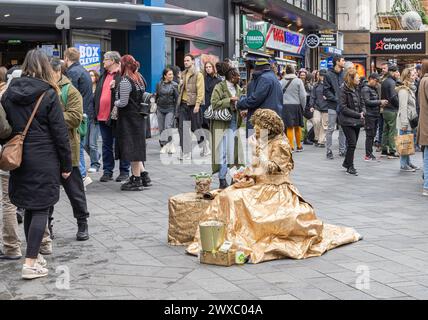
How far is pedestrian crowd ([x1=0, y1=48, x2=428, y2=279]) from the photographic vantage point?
19.4 ft

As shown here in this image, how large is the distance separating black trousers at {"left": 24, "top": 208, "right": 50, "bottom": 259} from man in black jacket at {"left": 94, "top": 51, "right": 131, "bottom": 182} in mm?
4612

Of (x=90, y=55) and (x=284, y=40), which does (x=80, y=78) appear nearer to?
(x=90, y=55)

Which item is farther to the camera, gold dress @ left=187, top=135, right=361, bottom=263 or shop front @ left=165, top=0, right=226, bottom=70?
shop front @ left=165, top=0, right=226, bottom=70

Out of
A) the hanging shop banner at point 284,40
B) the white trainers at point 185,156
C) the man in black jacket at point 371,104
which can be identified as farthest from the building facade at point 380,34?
the white trainers at point 185,156

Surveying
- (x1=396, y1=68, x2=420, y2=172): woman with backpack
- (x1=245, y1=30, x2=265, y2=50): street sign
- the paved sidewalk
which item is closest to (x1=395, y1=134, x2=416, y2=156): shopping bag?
(x1=396, y1=68, x2=420, y2=172): woman with backpack

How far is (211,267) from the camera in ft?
20.3

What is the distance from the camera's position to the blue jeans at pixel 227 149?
10195 mm

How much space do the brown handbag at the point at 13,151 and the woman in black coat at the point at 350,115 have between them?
746 cm

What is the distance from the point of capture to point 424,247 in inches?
274

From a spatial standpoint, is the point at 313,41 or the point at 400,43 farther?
the point at 400,43

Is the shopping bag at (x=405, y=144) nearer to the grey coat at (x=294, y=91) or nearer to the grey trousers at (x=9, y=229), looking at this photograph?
the grey coat at (x=294, y=91)

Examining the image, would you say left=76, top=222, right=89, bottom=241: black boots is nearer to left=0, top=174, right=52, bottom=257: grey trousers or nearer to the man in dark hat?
left=0, top=174, right=52, bottom=257: grey trousers

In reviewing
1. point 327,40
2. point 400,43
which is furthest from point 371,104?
point 400,43

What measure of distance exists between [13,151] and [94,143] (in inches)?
248
